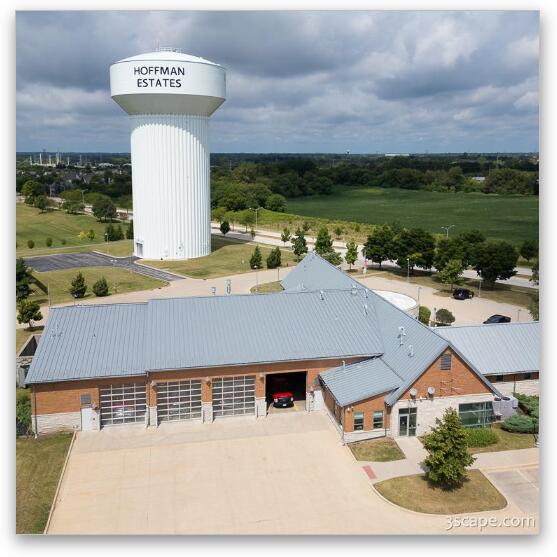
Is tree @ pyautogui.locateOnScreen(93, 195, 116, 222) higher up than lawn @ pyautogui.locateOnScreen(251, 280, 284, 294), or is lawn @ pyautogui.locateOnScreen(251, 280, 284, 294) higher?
tree @ pyautogui.locateOnScreen(93, 195, 116, 222)

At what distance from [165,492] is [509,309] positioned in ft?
126

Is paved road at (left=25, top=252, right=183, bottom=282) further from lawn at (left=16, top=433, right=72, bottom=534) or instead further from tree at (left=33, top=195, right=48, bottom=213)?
tree at (left=33, top=195, right=48, bottom=213)

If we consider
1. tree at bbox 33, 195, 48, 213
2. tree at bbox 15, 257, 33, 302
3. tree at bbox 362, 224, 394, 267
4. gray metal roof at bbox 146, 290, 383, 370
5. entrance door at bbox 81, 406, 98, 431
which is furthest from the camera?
tree at bbox 33, 195, 48, 213

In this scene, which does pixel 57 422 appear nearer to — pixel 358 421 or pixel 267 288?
pixel 358 421

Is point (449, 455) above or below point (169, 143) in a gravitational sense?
below

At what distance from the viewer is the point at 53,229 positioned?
10506cm

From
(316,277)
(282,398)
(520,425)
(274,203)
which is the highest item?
(274,203)

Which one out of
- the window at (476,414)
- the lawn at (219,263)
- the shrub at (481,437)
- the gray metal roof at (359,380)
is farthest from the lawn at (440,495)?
the lawn at (219,263)

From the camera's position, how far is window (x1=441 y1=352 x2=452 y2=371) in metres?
29.2

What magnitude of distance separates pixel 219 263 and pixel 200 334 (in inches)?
1578

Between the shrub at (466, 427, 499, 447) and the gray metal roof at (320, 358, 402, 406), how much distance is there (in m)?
4.34

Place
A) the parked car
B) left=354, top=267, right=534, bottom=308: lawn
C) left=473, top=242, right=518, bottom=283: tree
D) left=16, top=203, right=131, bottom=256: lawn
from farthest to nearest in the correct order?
left=16, top=203, right=131, bottom=256: lawn → left=473, top=242, right=518, bottom=283: tree → left=354, top=267, right=534, bottom=308: lawn → the parked car

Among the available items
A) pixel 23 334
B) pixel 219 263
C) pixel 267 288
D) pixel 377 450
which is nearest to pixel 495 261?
pixel 267 288

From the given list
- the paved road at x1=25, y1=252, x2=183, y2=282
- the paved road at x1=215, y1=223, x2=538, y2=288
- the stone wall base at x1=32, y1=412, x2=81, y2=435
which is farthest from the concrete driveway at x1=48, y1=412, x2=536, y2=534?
the paved road at x1=215, y1=223, x2=538, y2=288
